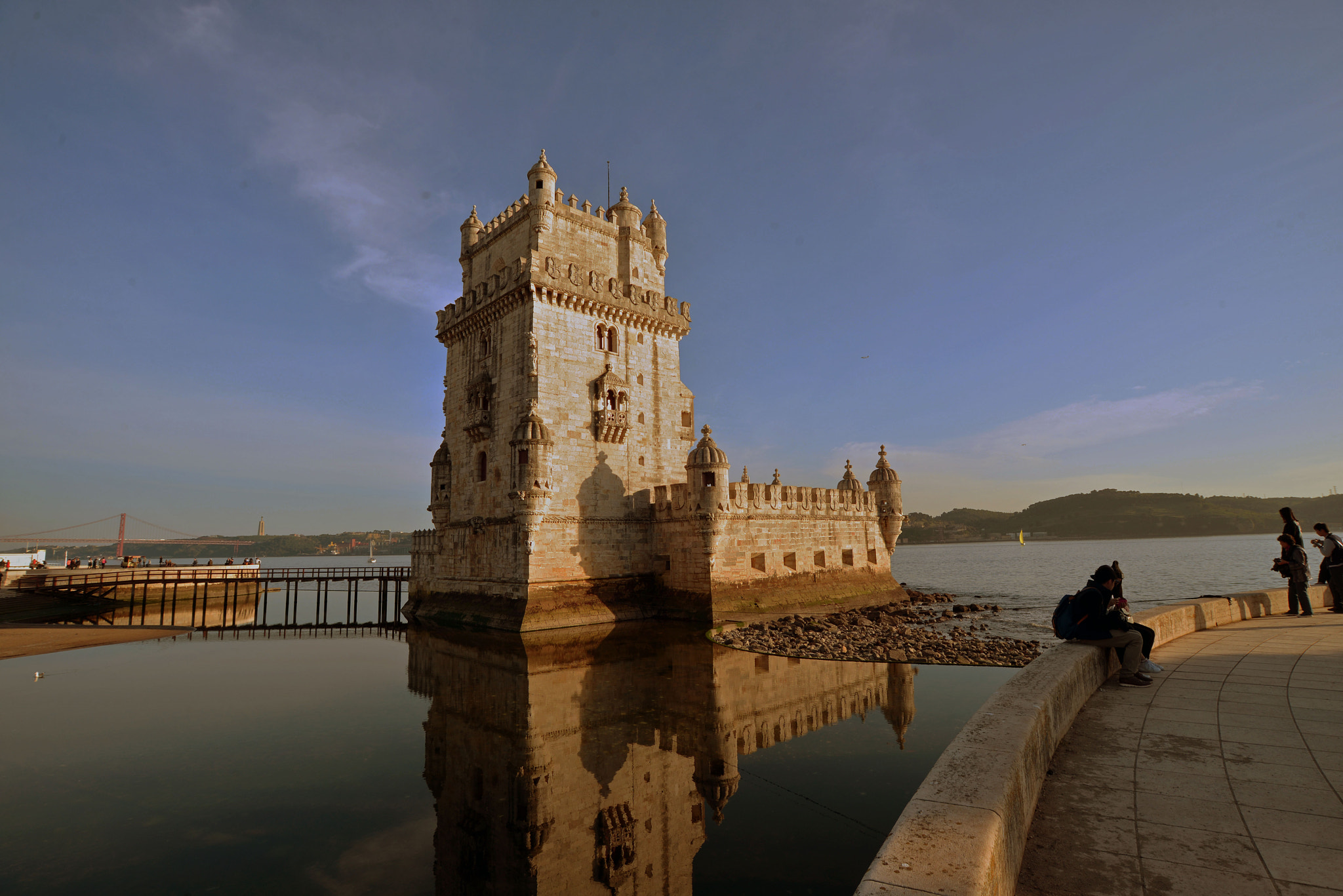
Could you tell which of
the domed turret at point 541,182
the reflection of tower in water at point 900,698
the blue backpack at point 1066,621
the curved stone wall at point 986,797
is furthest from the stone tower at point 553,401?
the curved stone wall at point 986,797

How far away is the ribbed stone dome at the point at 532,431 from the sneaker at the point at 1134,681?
20016mm

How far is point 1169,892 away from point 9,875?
11.5 metres

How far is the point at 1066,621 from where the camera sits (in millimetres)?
9008

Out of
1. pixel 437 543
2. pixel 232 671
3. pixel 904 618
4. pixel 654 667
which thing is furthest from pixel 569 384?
pixel 904 618

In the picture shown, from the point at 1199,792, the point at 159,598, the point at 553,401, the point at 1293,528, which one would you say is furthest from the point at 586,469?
the point at 159,598

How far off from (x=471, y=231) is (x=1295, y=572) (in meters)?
33.7

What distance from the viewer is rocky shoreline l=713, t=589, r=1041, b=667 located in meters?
18.4

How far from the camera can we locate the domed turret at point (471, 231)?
3262 cm

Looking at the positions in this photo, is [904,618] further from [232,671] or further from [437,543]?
[232,671]

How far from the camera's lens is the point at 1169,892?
379 centimetres

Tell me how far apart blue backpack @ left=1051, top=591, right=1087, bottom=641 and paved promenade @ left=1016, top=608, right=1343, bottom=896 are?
93 centimetres

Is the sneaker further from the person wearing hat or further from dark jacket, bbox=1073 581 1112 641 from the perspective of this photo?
dark jacket, bbox=1073 581 1112 641

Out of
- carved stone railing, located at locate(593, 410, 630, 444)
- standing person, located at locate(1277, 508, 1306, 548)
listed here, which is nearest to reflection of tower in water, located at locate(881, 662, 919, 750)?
standing person, located at locate(1277, 508, 1306, 548)

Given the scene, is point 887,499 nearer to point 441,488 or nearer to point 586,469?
point 586,469
